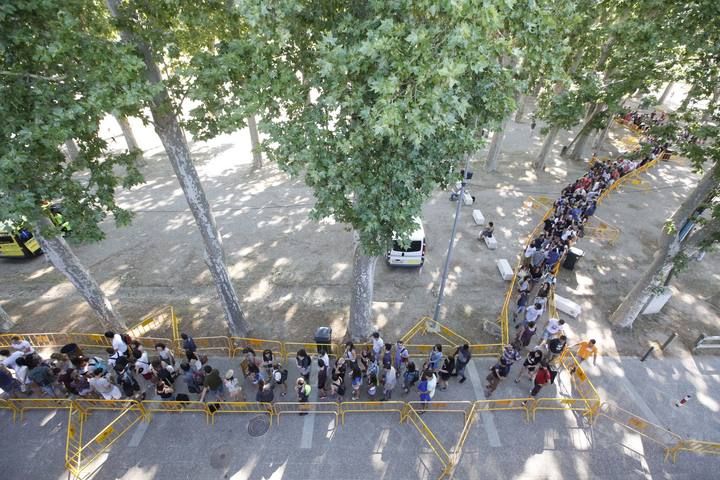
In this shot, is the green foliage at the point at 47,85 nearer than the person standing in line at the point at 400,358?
Yes

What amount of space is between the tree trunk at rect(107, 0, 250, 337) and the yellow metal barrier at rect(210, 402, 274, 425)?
2.42 meters

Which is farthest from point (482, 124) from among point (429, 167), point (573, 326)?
point (573, 326)

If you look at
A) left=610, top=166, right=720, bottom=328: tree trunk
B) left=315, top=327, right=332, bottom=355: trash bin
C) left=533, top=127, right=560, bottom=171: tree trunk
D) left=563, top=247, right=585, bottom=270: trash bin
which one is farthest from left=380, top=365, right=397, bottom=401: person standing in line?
left=533, top=127, right=560, bottom=171: tree trunk

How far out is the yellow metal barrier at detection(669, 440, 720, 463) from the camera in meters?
7.96

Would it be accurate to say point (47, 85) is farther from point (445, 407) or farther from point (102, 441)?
point (445, 407)

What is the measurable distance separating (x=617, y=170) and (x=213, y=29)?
68.9 feet

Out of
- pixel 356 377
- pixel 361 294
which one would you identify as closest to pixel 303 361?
pixel 356 377

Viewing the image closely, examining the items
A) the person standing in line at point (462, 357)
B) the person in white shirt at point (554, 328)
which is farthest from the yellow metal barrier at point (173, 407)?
the person in white shirt at point (554, 328)

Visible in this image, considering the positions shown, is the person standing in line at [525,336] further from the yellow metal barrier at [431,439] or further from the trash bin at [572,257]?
the trash bin at [572,257]

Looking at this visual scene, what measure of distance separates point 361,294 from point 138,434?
238 inches

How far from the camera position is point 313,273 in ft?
45.0

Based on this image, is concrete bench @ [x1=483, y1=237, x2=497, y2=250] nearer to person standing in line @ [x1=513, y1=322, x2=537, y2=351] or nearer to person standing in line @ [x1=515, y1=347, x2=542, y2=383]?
person standing in line @ [x1=513, y1=322, x2=537, y2=351]

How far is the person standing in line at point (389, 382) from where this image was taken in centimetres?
859

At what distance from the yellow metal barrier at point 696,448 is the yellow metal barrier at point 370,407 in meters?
5.97
